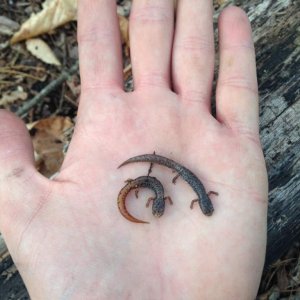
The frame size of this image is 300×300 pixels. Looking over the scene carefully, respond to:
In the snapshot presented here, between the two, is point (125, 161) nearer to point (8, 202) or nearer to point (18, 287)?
point (8, 202)

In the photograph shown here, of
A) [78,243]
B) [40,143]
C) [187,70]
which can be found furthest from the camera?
[40,143]

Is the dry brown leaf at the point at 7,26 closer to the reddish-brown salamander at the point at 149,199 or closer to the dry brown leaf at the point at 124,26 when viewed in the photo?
the dry brown leaf at the point at 124,26

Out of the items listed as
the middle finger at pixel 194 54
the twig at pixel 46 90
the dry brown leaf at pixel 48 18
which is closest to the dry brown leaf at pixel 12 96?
the twig at pixel 46 90

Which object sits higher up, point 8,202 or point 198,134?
point 198,134

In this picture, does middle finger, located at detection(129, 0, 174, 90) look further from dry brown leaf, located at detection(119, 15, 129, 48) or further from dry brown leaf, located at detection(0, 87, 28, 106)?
dry brown leaf, located at detection(0, 87, 28, 106)

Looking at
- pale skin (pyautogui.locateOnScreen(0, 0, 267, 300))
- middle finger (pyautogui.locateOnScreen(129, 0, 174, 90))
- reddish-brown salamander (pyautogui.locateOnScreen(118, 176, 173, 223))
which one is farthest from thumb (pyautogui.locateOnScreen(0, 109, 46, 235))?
middle finger (pyautogui.locateOnScreen(129, 0, 174, 90))

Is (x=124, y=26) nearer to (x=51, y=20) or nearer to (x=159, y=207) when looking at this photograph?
(x=51, y=20)

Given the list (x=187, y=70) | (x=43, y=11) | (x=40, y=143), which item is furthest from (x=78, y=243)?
(x=43, y=11)

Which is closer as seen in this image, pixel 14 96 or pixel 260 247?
pixel 260 247

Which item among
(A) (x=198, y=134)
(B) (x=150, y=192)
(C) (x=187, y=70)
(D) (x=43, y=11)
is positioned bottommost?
(D) (x=43, y=11)
